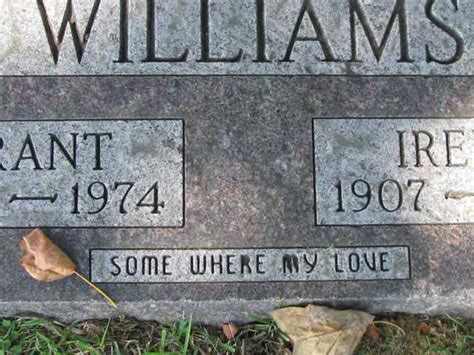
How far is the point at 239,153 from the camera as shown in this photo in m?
2.01

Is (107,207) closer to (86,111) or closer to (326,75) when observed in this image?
(86,111)

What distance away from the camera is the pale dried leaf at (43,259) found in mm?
1908

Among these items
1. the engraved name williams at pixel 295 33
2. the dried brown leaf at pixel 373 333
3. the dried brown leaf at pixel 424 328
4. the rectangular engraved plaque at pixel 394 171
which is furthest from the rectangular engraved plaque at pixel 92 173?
the dried brown leaf at pixel 424 328

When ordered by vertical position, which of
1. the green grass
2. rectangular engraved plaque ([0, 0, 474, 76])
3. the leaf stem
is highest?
rectangular engraved plaque ([0, 0, 474, 76])

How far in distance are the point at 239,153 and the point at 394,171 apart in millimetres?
510

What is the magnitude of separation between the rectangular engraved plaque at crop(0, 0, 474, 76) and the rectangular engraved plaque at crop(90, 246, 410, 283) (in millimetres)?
588

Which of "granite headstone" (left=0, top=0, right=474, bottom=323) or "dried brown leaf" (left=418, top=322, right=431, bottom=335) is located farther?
"dried brown leaf" (left=418, top=322, right=431, bottom=335)

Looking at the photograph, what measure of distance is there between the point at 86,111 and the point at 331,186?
2.73 feet

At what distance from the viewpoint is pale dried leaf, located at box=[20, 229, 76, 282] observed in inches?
75.1

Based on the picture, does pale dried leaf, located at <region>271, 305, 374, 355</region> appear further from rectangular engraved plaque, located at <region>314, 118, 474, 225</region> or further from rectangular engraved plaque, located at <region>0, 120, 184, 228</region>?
rectangular engraved plaque, located at <region>0, 120, 184, 228</region>

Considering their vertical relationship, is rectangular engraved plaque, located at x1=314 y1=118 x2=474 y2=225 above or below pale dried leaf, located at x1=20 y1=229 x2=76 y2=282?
above

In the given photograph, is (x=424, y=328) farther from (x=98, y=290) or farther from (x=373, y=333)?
(x=98, y=290)

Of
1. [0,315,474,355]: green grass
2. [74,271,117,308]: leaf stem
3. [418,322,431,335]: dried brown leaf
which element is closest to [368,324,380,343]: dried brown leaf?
[0,315,474,355]: green grass

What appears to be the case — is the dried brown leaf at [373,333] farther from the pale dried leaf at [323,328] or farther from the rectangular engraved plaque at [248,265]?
the rectangular engraved plaque at [248,265]
